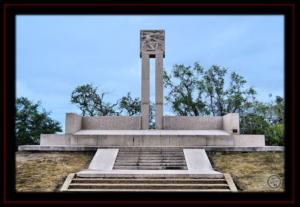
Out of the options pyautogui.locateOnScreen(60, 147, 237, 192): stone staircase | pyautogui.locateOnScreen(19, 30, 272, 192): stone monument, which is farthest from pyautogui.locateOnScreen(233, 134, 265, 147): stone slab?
pyautogui.locateOnScreen(60, 147, 237, 192): stone staircase

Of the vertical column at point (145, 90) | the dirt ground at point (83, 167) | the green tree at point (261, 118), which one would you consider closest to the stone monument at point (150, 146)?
the vertical column at point (145, 90)

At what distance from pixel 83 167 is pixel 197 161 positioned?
121 inches

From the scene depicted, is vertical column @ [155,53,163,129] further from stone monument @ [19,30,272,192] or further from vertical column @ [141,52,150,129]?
vertical column @ [141,52,150,129]

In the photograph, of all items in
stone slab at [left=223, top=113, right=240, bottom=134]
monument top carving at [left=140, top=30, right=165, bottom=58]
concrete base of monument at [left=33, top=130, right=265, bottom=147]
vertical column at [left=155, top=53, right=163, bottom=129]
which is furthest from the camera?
monument top carving at [left=140, top=30, right=165, bottom=58]

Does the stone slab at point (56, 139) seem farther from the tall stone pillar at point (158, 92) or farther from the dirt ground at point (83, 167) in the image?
the tall stone pillar at point (158, 92)

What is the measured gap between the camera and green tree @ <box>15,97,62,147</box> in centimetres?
2266

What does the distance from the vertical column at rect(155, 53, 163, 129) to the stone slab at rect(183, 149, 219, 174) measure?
432 cm

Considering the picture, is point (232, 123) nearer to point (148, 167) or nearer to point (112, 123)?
point (148, 167)

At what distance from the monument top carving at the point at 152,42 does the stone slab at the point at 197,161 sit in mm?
5745

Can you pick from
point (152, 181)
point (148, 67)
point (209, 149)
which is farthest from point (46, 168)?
point (148, 67)

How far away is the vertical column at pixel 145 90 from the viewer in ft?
50.9

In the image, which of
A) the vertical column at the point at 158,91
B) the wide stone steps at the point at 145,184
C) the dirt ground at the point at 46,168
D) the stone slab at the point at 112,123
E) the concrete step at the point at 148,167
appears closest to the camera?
the wide stone steps at the point at 145,184
